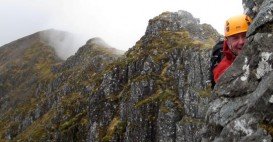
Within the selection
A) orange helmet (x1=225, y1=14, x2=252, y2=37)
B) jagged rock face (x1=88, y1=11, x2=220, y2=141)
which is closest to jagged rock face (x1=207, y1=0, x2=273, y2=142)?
orange helmet (x1=225, y1=14, x2=252, y2=37)

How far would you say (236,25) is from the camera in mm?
15688

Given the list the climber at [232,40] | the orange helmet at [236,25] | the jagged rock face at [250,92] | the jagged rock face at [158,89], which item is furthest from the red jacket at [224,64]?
the jagged rock face at [158,89]

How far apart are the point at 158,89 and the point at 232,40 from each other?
9920 centimetres

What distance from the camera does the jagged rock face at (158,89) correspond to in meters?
103

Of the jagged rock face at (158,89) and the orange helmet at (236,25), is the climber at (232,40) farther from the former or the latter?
the jagged rock face at (158,89)

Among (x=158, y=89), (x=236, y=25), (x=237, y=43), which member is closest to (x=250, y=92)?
(x=237, y=43)

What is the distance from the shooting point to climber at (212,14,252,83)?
15.5m

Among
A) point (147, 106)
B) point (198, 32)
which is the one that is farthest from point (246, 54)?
point (198, 32)

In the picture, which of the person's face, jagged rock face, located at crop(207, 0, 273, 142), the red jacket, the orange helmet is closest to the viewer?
jagged rock face, located at crop(207, 0, 273, 142)

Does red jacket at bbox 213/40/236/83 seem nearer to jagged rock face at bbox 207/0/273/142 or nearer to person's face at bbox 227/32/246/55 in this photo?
person's face at bbox 227/32/246/55

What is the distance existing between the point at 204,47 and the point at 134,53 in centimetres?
3296

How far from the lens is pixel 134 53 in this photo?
14025cm

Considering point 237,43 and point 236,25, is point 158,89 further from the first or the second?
point 236,25

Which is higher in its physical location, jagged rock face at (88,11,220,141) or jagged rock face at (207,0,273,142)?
jagged rock face at (207,0,273,142)
